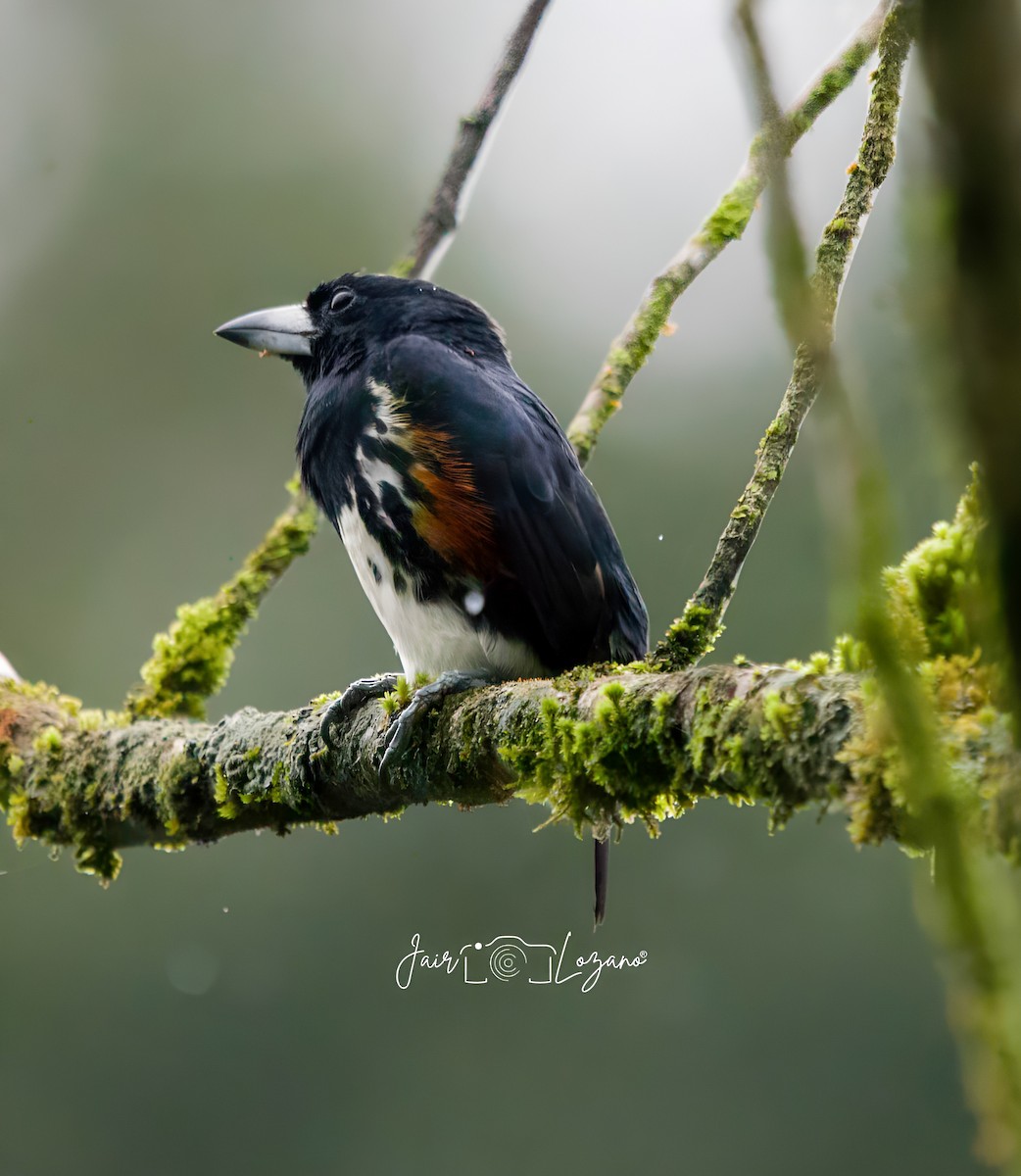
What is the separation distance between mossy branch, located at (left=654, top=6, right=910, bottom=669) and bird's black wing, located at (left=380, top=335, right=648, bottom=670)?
64 centimetres

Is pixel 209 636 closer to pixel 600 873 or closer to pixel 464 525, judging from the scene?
pixel 464 525

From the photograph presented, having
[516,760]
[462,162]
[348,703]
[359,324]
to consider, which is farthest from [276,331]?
[516,760]

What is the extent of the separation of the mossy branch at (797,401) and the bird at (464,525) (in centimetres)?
61

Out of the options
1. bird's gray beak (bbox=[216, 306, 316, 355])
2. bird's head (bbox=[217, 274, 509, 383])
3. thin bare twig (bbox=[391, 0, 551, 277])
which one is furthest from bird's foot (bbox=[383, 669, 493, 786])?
thin bare twig (bbox=[391, 0, 551, 277])

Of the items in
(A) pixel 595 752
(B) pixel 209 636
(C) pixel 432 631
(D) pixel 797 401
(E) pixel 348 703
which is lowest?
(A) pixel 595 752

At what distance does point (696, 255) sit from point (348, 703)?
5.26ft

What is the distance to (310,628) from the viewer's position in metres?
8.03

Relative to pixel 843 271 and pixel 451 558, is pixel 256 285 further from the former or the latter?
pixel 843 271

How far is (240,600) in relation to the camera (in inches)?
145

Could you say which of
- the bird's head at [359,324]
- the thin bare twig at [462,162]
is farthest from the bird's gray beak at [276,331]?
the thin bare twig at [462,162]

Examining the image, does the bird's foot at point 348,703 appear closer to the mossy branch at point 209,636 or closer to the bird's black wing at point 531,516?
the bird's black wing at point 531,516

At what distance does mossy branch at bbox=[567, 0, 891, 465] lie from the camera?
2639 millimetres

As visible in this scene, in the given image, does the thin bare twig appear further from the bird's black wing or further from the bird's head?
the bird's black wing

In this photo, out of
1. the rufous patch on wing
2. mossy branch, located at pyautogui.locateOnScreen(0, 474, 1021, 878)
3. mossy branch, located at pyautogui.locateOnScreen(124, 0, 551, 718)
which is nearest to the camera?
mossy branch, located at pyautogui.locateOnScreen(0, 474, 1021, 878)
